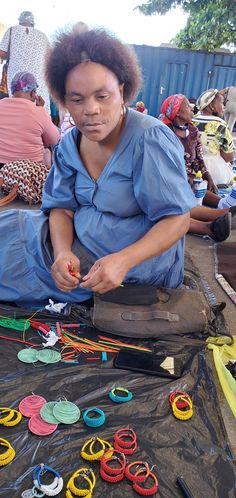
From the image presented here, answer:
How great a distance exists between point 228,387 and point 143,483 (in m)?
0.58

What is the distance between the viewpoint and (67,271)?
1584mm

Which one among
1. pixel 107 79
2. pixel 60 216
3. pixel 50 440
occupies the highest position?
pixel 107 79

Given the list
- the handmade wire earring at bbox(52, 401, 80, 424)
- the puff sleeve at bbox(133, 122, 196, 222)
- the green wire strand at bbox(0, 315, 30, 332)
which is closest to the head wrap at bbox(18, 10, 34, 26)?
the puff sleeve at bbox(133, 122, 196, 222)

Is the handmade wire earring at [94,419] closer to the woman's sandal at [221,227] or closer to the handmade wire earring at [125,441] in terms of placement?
the handmade wire earring at [125,441]

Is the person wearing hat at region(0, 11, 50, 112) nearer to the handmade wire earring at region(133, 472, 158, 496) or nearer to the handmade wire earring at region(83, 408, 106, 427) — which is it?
the handmade wire earring at region(83, 408, 106, 427)

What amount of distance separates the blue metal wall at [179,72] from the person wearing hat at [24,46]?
187 inches

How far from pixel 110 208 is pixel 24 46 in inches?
138

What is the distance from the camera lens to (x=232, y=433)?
1458 mm

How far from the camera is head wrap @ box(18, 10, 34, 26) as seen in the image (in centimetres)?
434

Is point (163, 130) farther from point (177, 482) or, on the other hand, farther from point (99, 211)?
point (177, 482)

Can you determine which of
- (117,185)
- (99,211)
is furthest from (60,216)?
(117,185)

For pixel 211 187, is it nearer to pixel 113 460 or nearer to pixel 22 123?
pixel 22 123

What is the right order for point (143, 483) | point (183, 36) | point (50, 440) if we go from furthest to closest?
point (183, 36) < point (50, 440) < point (143, 483)

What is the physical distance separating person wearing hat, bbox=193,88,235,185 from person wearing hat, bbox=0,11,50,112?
1665 millimetres
